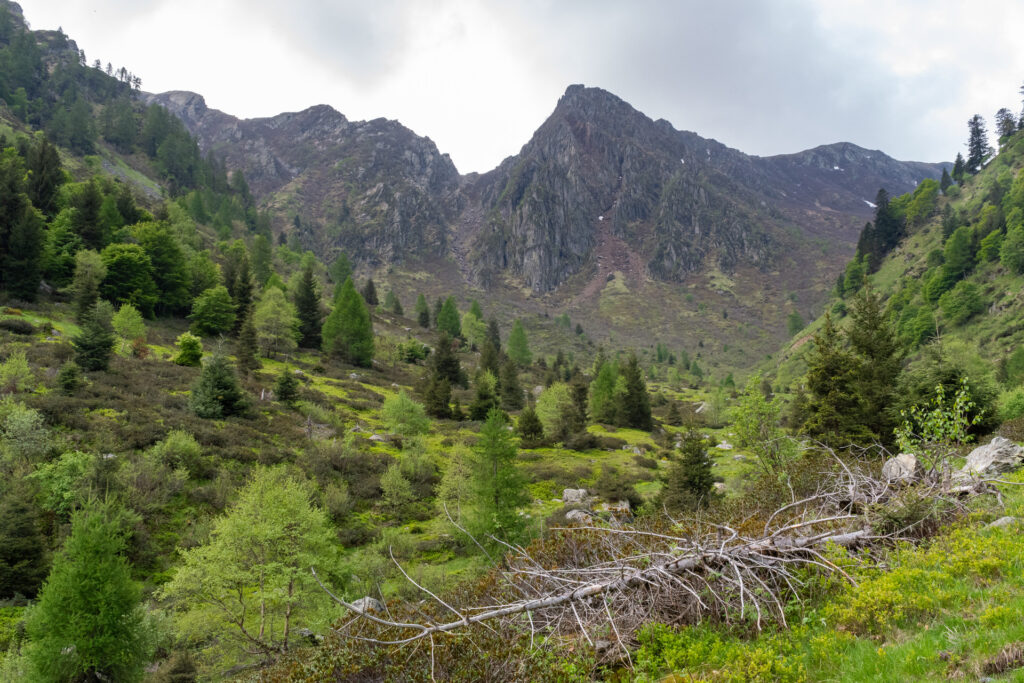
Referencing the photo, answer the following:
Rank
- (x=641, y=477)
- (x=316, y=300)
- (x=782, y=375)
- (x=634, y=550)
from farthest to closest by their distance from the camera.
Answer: (x=782, y=375)
(x=316, y=300)
(x=641, y=477)
(x=634, y=550)

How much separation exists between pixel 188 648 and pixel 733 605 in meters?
13.8

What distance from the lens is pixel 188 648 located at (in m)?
11.9

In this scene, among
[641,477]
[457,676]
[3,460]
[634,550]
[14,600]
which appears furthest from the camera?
[641,477]

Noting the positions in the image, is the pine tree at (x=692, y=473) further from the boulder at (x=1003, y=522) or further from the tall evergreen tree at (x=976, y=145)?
the tall evergreen tree at (x=976, y=145)

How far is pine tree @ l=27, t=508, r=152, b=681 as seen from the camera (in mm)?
8594

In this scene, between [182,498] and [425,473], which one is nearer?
[182,498]

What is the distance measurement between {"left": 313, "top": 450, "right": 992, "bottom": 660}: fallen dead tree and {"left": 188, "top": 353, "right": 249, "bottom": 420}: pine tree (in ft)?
77.6

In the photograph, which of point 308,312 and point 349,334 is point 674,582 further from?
point 308,312

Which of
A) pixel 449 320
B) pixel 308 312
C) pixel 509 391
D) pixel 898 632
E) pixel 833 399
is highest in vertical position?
pixel 833 399

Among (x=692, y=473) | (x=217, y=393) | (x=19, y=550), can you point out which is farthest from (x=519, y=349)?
(x=19, y=550)

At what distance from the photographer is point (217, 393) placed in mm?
26297

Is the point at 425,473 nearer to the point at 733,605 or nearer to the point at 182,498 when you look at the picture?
the point at 182,498

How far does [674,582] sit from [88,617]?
1094cm

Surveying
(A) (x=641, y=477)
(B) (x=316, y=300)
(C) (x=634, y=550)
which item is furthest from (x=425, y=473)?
(B) (x=316, y=300)
